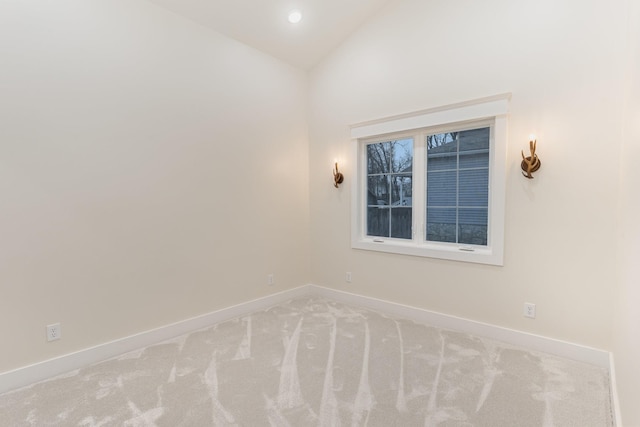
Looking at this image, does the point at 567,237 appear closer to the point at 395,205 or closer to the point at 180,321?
the point at 395,205

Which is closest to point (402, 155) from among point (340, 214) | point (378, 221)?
point (378, 221)

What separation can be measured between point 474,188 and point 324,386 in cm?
229

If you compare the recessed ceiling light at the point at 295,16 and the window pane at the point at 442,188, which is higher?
the recessed ceiling light at the point at 295,16

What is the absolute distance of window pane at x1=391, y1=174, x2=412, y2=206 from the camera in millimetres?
3695

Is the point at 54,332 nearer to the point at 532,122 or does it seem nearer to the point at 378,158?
the point at 378,158

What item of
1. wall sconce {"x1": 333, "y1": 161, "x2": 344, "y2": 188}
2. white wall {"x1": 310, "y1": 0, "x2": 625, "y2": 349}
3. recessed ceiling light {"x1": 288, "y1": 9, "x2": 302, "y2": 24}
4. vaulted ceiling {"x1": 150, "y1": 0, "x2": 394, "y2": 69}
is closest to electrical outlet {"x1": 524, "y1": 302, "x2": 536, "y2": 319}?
white wall {"x1": 310, "y1": 0, "x2": 625, "y2": 349}

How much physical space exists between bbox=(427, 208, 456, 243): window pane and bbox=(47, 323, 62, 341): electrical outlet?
344 cm

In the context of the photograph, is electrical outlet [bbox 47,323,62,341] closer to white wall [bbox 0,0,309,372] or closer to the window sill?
white wall [bbox 0,0,309,372]

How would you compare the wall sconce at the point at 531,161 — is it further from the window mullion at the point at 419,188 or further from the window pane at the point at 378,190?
the window pane at the point at 378,190

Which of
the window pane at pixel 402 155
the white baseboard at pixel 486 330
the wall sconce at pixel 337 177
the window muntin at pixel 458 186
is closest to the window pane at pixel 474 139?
the window muntin at pixel 458 186

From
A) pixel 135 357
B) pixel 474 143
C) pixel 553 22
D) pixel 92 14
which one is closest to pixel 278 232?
pixel 135 357

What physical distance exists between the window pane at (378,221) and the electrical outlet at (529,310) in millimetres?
1564

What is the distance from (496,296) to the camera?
→ 3014 millimetres

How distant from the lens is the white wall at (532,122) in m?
2.47
